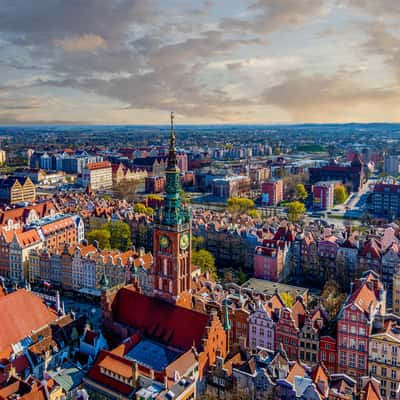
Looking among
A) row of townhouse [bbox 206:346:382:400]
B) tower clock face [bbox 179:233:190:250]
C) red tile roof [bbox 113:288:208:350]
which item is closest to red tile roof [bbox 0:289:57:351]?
red tile roof [bbox 113:288:208:350]

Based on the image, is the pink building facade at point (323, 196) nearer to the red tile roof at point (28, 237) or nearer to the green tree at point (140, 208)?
the green tree at point (140, 208)

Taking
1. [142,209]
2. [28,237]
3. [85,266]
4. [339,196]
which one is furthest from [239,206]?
[28,237]

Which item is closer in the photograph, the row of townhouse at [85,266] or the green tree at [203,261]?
the row of townhouse at [85,266]

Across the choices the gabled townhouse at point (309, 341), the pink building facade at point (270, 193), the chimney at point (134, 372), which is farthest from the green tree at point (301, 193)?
the chimney at point (134, 372)

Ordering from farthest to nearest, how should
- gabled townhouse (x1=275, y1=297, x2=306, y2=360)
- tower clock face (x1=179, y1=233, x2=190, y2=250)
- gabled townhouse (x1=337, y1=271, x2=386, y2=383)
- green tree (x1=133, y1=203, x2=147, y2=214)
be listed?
green tree (x1=133, y1=203, x2=147, y2=214) < gabled townhouse (x1=275, y1=297, x2=306, y2=360) < tower clock face (x1=179, y1=233, x2=190, y2=250) < gabled townhouse (x1=337, y1=271, x2=386, y2=383)

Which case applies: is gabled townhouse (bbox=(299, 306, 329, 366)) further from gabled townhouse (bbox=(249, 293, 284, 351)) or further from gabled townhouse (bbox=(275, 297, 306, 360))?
gabled townhouse (bbox=(249, 293, 284, 351))

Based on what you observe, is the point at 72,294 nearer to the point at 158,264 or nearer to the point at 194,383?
the point at 158,264
